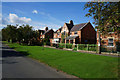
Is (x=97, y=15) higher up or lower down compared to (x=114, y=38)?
higher up

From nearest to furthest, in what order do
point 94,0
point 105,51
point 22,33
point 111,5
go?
point 111,5
point 94,0
point 105,51
point 22,33

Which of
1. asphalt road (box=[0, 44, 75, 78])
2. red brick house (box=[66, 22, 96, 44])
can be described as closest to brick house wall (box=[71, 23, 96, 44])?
red brick house (box=[66, 22, 96, 44])

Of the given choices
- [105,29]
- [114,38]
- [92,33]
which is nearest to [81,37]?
[92,33]

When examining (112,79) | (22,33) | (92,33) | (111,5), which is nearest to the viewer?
(112,79)

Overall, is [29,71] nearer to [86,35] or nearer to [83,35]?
[83,35]

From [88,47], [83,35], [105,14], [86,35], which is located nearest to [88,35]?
[86,35]

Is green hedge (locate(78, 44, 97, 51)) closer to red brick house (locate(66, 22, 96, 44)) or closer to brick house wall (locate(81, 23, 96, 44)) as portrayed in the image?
red brick house (locate(66, 22, 96, 44))

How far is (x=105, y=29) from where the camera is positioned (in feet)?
25.1

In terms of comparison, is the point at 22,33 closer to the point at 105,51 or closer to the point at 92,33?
the point at 92,33

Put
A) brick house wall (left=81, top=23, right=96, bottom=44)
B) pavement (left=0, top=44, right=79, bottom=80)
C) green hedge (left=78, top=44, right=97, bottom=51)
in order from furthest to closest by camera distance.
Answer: brick house wall (left=81, top=23, right=96, bottom=44), green hedge (left=78, top=44, right=97, bottom=51), pavement (left=0, top=44, right=79, bottom=80)

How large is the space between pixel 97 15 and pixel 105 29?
123cm

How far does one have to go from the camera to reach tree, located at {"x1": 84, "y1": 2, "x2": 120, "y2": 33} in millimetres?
6660

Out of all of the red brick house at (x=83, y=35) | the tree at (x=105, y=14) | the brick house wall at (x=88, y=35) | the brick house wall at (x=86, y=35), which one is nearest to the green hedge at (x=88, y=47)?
the red brick house at (x=83, y=35)

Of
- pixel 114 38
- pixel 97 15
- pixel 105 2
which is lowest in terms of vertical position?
pixel 114 38
